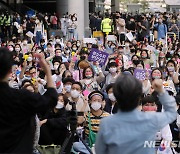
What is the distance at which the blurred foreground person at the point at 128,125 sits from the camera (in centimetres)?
360

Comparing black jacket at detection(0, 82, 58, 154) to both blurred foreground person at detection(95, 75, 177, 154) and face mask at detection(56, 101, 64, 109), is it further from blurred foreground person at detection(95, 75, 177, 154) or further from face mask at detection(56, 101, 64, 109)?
face mask at detection(56, 101, 64, 109)

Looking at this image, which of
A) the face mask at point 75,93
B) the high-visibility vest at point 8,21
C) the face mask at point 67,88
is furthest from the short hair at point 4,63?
the high-visibility vest at point 8,21

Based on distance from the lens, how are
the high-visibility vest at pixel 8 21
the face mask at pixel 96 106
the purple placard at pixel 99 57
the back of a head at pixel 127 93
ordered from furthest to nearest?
the high-visibility vest at pixel 8 21
the purple placard at pixel 99 57
the face mask at pixel 96 106
the back of a head at pixel 127 93

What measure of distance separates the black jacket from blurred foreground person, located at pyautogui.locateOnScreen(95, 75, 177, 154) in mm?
484

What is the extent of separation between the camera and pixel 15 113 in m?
3.75

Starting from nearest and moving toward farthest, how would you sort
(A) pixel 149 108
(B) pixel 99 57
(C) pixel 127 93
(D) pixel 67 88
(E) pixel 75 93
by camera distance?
(C) pixel 127 93 → (A) pixel 149 108 → (E) pixel 75 93 → (D) pixel 67 88 → (B) pixel 99 57

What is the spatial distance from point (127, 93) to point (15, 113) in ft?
2.49

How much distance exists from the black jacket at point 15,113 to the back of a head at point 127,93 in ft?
1.68

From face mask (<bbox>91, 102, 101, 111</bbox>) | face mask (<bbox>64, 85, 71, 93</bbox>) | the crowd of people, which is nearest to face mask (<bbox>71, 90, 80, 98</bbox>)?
the crowd of people

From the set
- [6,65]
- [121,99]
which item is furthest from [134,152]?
[6,65]

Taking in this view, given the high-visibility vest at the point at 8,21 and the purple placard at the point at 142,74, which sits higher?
the high-visibility vest at the point at 8,21

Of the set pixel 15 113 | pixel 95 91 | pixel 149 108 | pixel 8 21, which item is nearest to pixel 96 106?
pixel 95 91

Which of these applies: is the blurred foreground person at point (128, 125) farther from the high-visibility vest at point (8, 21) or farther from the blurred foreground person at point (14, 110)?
the high-visibility vest at point (8, 21)

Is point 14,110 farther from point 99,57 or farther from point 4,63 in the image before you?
point 99,57
